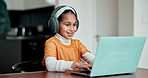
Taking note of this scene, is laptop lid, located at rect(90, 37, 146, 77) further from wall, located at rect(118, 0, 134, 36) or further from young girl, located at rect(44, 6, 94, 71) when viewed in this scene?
wall, located at rect(118, 0, 134, 36)

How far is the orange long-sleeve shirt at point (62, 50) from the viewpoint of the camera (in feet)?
5.35

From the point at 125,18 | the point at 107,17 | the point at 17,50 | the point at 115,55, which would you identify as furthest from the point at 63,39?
the point at 107,17

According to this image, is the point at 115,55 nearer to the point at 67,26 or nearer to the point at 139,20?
the point at 67,26

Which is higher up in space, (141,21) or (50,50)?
(141,21)

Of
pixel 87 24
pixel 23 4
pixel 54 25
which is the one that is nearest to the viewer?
pixel 54 25

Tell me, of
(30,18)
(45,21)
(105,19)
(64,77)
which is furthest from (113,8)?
(64,77)

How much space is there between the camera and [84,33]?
14.0ft

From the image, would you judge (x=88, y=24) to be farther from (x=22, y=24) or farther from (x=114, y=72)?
(x=114, y=72)

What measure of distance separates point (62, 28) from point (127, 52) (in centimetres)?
47

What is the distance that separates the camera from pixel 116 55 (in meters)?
1.38

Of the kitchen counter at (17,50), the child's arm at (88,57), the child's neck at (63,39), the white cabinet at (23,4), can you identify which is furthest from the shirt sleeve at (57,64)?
the white cabinet at (23,4)

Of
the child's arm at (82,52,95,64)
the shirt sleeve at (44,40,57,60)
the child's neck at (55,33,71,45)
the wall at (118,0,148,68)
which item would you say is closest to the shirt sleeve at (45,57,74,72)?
the shirt sleeve at (44,40,57,60)

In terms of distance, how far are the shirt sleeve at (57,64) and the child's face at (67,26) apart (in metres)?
0.20

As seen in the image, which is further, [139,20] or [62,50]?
[139,20]
